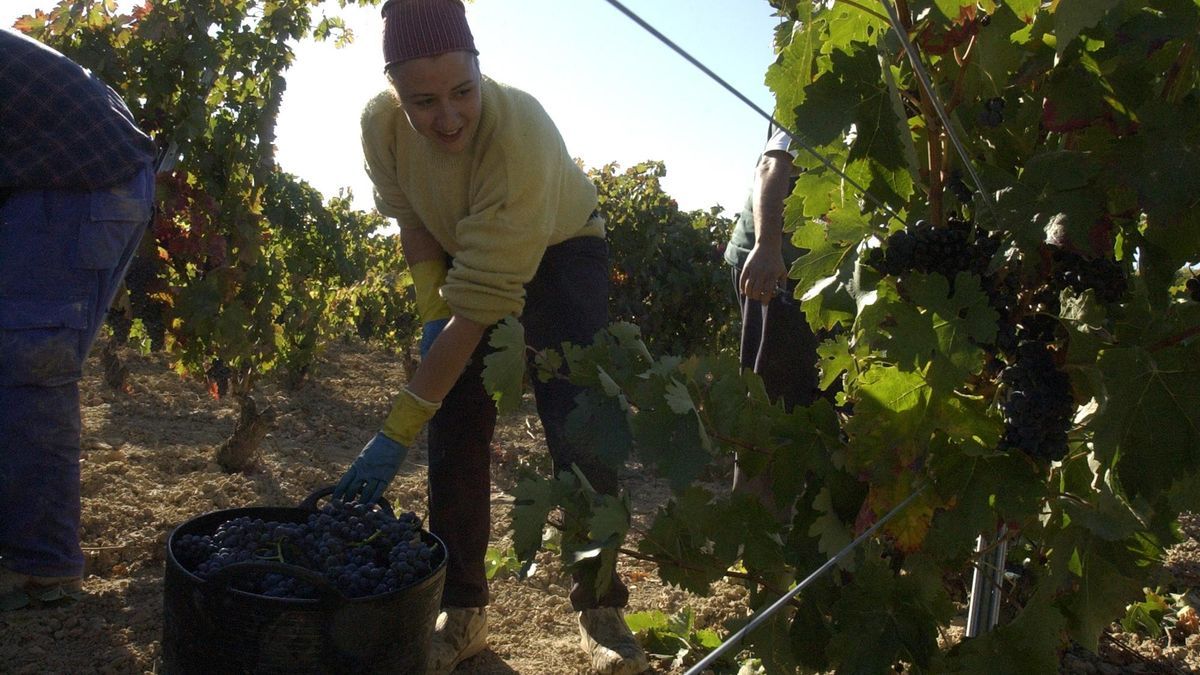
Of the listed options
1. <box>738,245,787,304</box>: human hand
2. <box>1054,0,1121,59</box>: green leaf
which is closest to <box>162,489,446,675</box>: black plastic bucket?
<box>1054,0,1121,59</box>: green leaf

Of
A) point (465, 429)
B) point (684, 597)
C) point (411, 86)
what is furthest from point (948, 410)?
point (684, 597)

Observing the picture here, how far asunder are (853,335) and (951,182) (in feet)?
0.89

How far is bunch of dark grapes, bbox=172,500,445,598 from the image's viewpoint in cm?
183

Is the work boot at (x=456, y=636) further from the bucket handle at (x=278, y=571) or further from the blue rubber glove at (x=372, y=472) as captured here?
the bucket handle at (x=278, y=571)

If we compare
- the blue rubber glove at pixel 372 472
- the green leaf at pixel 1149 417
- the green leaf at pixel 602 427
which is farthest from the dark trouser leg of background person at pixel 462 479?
the green leaf at pixel 1149 417

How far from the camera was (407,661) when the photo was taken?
6.36 feet

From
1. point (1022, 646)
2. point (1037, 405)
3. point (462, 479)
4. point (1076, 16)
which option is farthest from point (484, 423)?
point (1076, 16)

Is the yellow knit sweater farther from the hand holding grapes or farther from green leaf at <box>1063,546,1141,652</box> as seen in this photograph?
green leaf at <box>1063,546,1141,652</box>

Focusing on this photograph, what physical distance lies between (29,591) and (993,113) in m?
2.77

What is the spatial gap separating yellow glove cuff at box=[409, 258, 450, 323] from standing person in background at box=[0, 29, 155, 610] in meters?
0.88

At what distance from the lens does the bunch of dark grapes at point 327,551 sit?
1.83m

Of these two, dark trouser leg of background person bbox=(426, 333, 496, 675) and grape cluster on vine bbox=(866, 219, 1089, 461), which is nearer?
grape cluster on vine bbox=(866, 219, 1089, 461)

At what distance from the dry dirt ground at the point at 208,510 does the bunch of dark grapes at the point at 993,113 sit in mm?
913

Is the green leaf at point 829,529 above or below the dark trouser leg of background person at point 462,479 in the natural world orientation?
above
